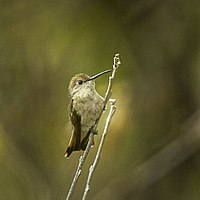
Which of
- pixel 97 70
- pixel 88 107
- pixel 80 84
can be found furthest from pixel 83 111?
pixel 97 70

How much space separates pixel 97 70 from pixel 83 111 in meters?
2.30

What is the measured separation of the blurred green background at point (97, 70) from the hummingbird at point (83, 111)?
87.0 inches

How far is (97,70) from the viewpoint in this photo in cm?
643

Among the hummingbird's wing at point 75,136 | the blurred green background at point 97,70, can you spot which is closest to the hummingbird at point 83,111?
the hummingbird's wing at point 75,136

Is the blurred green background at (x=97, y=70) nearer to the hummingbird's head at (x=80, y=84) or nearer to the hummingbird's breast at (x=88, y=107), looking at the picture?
the hummingbird's head at (x=80, y=84)

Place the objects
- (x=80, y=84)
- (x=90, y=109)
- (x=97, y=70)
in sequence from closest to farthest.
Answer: (x=90, y=109), (x=80, y=84), (x=97, y=70)

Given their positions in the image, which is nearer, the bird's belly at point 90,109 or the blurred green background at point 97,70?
the bird's belly at point 90,109

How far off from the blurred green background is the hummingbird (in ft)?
7.25

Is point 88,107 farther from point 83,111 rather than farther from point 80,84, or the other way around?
point 80,84

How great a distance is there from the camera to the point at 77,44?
6555 mm

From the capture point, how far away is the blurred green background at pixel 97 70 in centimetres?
662

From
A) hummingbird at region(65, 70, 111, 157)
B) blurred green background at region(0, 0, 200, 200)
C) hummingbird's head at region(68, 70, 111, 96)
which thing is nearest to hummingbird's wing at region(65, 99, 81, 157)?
hummingbird at region(65, 70, 111, 157)

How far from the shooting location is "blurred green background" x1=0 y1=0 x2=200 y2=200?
6617 millimetres

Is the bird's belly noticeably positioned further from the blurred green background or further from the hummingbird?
the blurred green background
